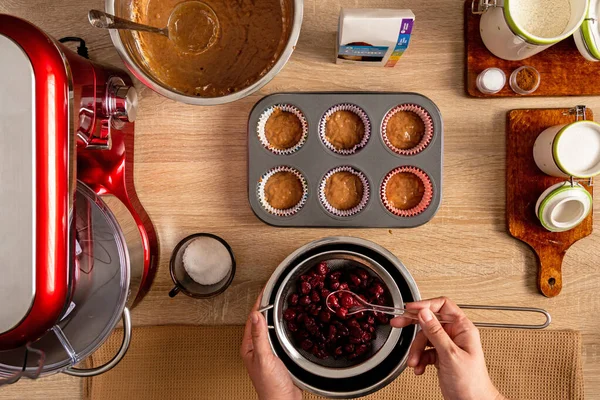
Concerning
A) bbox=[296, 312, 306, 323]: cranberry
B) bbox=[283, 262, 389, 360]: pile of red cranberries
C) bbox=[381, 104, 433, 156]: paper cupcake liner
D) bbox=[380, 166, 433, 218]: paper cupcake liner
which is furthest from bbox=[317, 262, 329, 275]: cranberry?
bbox=[381, 104, 433, 156]: paper cupcake liner

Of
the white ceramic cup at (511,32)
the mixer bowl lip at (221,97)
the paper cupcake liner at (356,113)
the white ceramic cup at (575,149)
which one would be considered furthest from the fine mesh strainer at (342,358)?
the white ceramic cup at (511,32)

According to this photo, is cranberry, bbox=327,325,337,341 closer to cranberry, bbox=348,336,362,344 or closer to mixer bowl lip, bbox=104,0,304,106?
cranberry, bbox=348,336,362,344

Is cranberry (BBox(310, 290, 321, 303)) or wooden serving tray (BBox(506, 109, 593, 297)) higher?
wooden serving tray (BBox(506, 109, 593, 297))

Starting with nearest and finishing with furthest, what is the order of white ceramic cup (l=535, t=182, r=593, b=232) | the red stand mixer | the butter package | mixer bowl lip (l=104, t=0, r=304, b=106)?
the red stand mixer → mixer bowl lip (l=104, t=0, r=304, b=106) → the butter package → white ceramic cup (l=535, t=182, r=593, b=232)

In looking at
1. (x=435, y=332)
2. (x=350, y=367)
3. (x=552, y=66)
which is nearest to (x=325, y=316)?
(x=350, y=367)

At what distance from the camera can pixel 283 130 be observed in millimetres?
1172

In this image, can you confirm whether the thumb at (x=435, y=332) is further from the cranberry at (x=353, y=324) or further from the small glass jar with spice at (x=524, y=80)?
the small glass jar with spice at (x=524, y=80)

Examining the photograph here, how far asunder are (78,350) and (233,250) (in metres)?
0.43

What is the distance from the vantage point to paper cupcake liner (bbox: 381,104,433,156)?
1.15 m

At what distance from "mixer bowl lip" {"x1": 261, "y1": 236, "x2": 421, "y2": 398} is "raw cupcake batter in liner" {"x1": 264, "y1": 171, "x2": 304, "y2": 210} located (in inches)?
6.4

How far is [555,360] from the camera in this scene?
3.95 feet

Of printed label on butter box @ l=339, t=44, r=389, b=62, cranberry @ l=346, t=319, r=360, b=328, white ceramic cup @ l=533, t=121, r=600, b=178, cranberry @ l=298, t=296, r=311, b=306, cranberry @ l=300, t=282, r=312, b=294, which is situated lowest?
cranberry @ l=346, t=319, r=360, b=328

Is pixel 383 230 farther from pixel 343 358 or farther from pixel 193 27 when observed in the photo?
pixel 193 27

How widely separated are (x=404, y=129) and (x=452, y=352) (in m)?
Result: 0.55
